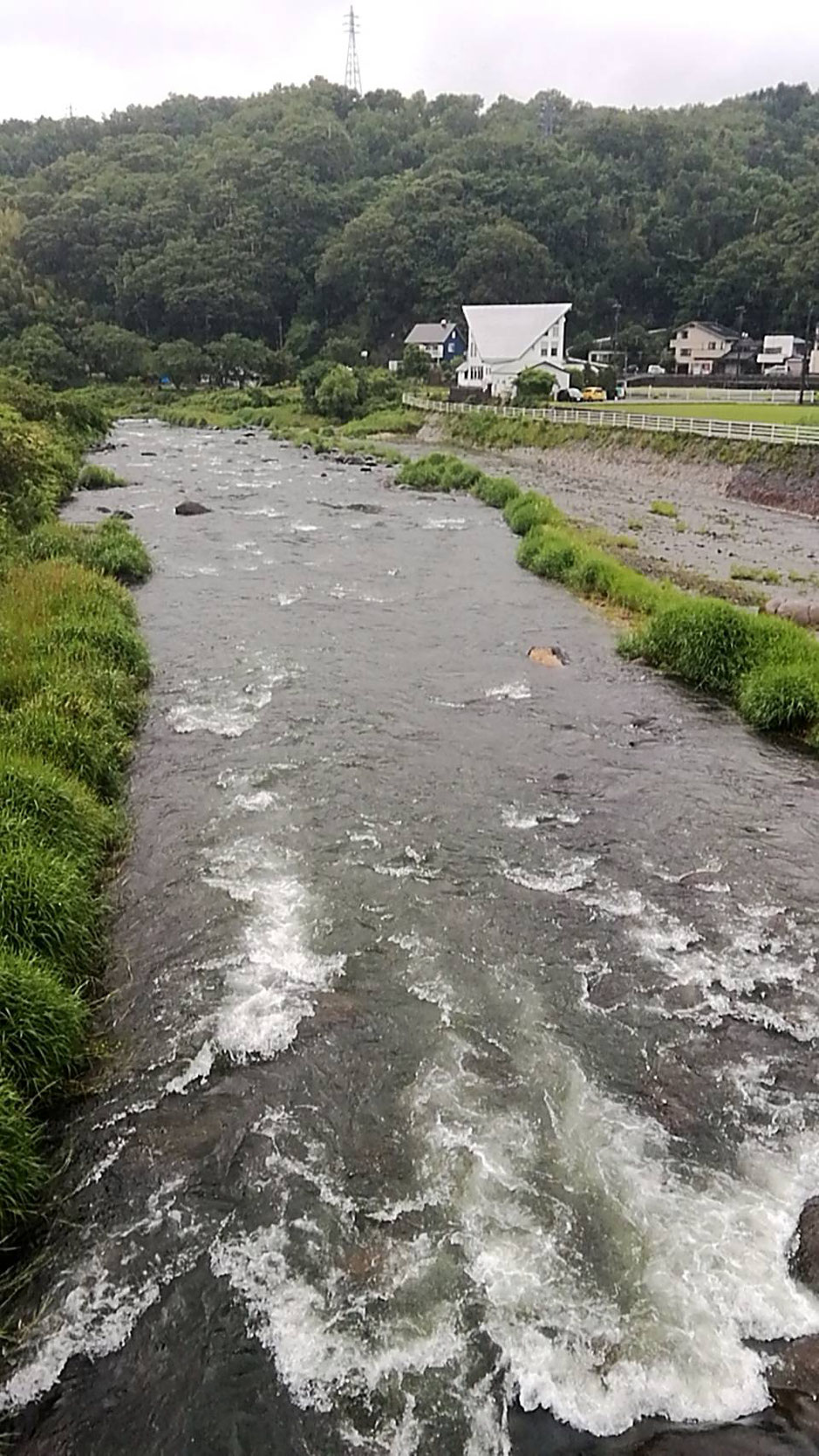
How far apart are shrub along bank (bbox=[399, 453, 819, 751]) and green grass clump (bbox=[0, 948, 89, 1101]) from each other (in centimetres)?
1203

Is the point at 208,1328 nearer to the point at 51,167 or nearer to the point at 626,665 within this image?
the point at 626,665

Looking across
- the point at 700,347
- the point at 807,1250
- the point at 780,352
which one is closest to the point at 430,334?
the point at 700,347

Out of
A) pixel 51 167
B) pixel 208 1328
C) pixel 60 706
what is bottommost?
pixel 208 1328

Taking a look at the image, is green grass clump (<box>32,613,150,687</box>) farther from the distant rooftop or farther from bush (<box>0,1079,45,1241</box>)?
the distant rooftop

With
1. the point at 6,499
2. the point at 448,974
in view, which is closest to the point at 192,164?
the point at 6,499

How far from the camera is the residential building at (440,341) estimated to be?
345ft

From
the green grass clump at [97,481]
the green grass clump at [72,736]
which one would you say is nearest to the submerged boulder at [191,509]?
the green grass clump at [97,481]

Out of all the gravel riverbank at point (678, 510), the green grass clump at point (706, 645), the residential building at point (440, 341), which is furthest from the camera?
the residential building at point (440, 341)

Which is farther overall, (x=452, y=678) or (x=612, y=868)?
(x=452, y=678)

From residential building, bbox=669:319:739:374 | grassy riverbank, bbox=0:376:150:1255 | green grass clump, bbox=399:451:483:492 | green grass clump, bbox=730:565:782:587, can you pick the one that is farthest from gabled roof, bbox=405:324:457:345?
grassy riverbank, bbox=0:376:150:1255

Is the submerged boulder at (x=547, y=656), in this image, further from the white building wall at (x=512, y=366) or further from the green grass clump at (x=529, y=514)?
the white building wall at (x=512, y=366)

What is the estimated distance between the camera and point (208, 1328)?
6.19 metres

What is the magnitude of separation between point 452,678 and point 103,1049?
1137 centimetres

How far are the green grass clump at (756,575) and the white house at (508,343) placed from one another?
59.4 metres
